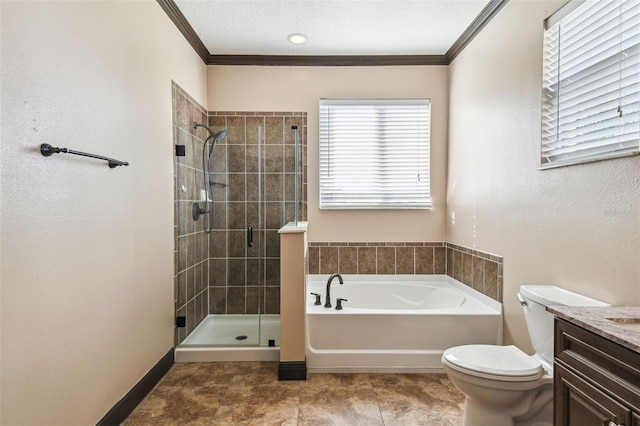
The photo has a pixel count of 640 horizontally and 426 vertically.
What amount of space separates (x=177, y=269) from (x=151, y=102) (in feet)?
4.00

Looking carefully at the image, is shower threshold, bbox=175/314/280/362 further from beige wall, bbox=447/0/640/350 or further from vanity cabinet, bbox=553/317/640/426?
vanity cabinet, bbox=553/317/640/426

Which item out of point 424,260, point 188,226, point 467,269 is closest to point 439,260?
point 424,260

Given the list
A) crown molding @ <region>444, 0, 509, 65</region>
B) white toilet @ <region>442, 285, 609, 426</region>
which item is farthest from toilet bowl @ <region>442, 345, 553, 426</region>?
crown molding @ <region>444, 0, 509, 65</region>

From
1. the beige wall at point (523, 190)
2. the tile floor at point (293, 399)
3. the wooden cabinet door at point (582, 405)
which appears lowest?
the tile floor at point (293, 399)

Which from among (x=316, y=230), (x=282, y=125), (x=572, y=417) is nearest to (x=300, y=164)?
(x=282, y=125)

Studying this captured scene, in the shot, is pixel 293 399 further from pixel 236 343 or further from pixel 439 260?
pixel 439 260

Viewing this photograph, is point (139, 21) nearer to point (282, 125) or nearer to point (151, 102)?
point (151, 102)

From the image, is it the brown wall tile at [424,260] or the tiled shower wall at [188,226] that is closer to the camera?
the tiled shower wall at [188,226]

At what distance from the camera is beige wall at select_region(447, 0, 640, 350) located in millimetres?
1477

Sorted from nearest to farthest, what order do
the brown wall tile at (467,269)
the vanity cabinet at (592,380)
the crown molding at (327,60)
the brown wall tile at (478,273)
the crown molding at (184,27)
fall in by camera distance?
1. the vanity cabinet at (592,380)
2. the crown molding at (184,27)
3. the brown wall tile at (478,273)
4. the brown wall tile at (467,269)
5. the crown molding at (327,60)

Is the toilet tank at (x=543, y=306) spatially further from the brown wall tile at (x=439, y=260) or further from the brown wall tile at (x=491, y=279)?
the brown wall tile at (x=439, y=260)

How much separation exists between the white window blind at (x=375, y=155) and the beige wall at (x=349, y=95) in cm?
8

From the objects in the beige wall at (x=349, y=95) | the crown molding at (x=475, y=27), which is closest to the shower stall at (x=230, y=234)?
the beige wall at (x=349, y=95)

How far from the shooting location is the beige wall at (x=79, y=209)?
1236 millimetres
